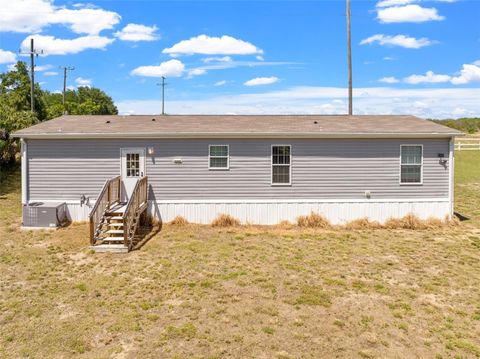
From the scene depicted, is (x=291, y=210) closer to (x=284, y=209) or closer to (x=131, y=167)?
(x=284, y=209)

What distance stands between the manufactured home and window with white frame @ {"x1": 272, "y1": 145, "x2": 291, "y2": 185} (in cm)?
4

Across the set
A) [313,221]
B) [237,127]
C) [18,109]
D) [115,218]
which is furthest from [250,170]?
[18,109]

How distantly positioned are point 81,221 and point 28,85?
2452 cm

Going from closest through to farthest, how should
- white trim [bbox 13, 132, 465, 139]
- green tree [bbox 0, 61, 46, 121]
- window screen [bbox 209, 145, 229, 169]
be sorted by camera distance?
white trim [bbox 13, 132, 465, 139]
window screen [bbox 209, 145, 229, 169]
green tree [bbox 0, 61, 46, 121]

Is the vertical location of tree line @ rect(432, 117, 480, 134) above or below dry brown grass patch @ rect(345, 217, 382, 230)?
above

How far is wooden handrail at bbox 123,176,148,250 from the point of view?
10.3 metres

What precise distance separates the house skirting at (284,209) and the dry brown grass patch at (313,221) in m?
0.16

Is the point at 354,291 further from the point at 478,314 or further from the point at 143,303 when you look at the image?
the point at 143,303

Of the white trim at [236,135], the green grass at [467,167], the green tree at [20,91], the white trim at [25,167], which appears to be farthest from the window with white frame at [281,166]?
the green tree at [20,91]

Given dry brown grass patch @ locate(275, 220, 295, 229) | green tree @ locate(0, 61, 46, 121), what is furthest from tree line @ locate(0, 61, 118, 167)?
dry brown grass patch @ locate(275, 220, 295, 229)

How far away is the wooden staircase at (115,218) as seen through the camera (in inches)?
403

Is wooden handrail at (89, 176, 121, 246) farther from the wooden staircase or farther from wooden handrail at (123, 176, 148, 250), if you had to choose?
wooden handrail at (123, 176, 148, 250)

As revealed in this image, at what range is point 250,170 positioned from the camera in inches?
516

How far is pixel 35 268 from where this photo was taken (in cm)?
891
